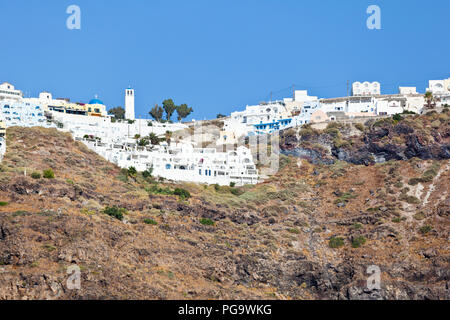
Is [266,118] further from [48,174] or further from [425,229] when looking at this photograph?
[48,174]

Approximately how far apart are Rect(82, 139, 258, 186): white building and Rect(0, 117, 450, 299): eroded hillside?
7.81 ft

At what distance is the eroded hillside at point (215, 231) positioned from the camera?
183ft

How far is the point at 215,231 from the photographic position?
6906cm

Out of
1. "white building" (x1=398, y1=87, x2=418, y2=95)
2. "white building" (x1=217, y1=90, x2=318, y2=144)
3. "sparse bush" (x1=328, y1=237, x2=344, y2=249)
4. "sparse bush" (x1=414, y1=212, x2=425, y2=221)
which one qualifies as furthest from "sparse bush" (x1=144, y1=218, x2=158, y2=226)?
"white building" (x1=398, y1=87, x2=418, y2=95)

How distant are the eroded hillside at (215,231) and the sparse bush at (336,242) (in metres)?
0.10

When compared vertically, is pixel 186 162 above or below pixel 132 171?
above

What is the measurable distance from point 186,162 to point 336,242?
2193 cm

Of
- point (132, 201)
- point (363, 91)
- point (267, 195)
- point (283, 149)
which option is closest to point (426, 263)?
point (267, 195)

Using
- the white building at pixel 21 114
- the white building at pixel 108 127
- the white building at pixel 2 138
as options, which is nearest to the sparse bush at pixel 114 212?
the white building at pixel 2 138

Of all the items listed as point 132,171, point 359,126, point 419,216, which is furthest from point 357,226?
point 359,126

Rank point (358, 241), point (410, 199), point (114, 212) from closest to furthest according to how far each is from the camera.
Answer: point (114, 212) < point (358, 241) < point (410, 199)

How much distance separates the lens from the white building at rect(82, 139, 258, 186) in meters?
83.0

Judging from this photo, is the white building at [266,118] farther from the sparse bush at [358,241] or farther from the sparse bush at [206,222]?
the sparse bush at [358,241]
